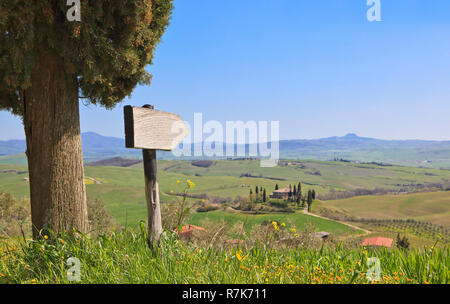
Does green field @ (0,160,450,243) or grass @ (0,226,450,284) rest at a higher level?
grass @ (0,226,450,284)

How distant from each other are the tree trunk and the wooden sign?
4.13 ft

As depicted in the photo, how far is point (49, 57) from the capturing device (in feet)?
16.3

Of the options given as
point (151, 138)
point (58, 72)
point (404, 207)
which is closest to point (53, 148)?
point (58, 72)

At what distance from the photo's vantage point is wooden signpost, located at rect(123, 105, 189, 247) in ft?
13.6

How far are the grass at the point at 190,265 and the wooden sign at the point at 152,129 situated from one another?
124cm

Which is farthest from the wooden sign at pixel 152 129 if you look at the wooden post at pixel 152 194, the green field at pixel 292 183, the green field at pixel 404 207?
the green field at pixel 404 207

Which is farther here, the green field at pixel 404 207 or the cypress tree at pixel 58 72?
the green field at pixel 404 207

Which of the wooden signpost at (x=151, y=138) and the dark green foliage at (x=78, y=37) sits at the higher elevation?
the dark green foliage at (x=78, y=37)

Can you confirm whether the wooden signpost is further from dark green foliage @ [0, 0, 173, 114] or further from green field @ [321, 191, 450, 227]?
green field @ [321, 191, 450, 227]

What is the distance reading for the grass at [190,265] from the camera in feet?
10.9

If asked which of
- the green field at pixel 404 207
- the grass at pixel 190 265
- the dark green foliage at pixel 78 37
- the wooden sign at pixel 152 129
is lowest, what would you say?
the green field at pixel 404 207

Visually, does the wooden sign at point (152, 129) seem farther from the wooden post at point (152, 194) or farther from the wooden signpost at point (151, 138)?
the wooden post at point (152, 194)

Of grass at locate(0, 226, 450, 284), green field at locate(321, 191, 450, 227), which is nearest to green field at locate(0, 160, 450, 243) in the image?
green field at locate(321, 191, 450, 227)
